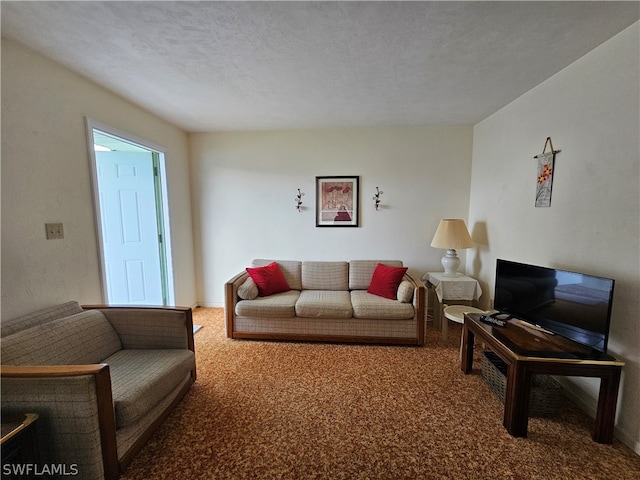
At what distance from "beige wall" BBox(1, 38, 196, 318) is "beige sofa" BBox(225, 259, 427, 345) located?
1.25 m

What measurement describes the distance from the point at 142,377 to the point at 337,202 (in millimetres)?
2677

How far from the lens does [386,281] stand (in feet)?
9.49

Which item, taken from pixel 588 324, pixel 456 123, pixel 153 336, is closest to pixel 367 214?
pixel 456 123

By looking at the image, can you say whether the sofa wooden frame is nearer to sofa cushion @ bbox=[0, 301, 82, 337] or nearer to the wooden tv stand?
the wooden tv stand

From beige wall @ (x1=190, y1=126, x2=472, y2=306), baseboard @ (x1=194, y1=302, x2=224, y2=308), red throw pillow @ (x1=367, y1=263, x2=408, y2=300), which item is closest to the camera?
red throw pillow @ (x1=367, y1=263, x2=408, y2=300)

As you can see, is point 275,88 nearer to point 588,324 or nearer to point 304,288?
point 304,288

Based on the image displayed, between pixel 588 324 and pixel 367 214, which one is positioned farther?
pixel 367 214

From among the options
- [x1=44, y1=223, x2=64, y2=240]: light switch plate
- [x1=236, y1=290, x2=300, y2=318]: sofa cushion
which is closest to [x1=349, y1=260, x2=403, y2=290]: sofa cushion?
[x1=236, y1=290, x2=300, y2=318]: sofa cushion

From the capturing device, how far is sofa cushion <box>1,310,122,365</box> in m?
1.36

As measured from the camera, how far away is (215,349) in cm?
261

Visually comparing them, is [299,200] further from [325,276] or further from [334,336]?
[334,336]

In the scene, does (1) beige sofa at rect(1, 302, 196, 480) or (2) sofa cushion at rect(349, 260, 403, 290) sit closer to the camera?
(1) beige sofa at rect(1, 302, 196, 480)

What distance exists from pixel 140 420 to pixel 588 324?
107 inches

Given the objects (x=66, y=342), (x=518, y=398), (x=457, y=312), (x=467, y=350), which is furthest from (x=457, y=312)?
(x=66, y=342)
